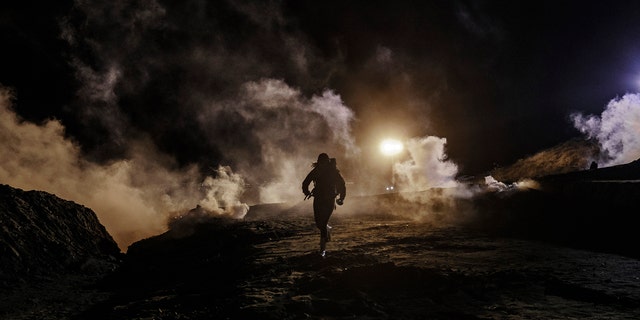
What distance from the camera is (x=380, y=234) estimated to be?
1041 centimetres

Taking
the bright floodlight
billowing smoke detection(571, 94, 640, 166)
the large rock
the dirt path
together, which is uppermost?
the bright floodlight

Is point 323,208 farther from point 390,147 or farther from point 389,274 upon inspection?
point 390,147

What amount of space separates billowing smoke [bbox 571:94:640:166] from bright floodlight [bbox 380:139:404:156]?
58.0ft

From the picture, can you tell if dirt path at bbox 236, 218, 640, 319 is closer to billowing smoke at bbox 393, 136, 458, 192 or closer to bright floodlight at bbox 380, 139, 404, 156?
billowing smoke at bbox 393, 136, 458, 192

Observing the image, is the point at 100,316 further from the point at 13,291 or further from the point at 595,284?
the point at 595,284

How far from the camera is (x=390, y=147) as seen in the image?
4100cm

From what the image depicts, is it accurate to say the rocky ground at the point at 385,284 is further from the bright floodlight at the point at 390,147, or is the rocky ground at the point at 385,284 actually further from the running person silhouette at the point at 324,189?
the bright floodlight at the point at 390,147

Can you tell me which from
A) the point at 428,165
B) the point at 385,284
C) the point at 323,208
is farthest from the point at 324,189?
the point at 428,165

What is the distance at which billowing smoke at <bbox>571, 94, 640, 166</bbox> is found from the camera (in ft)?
71.8

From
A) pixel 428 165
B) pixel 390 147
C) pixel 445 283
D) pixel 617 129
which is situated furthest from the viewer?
pixel 390 147

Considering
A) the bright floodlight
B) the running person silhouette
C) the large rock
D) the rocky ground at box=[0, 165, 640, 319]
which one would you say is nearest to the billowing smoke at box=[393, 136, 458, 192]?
the bright floodlight

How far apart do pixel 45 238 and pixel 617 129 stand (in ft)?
97.2

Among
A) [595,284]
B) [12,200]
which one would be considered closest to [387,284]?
[595,284]

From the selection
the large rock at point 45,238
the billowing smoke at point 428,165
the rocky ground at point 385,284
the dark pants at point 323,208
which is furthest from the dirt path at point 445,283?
the billowing smoke at point 428,165
